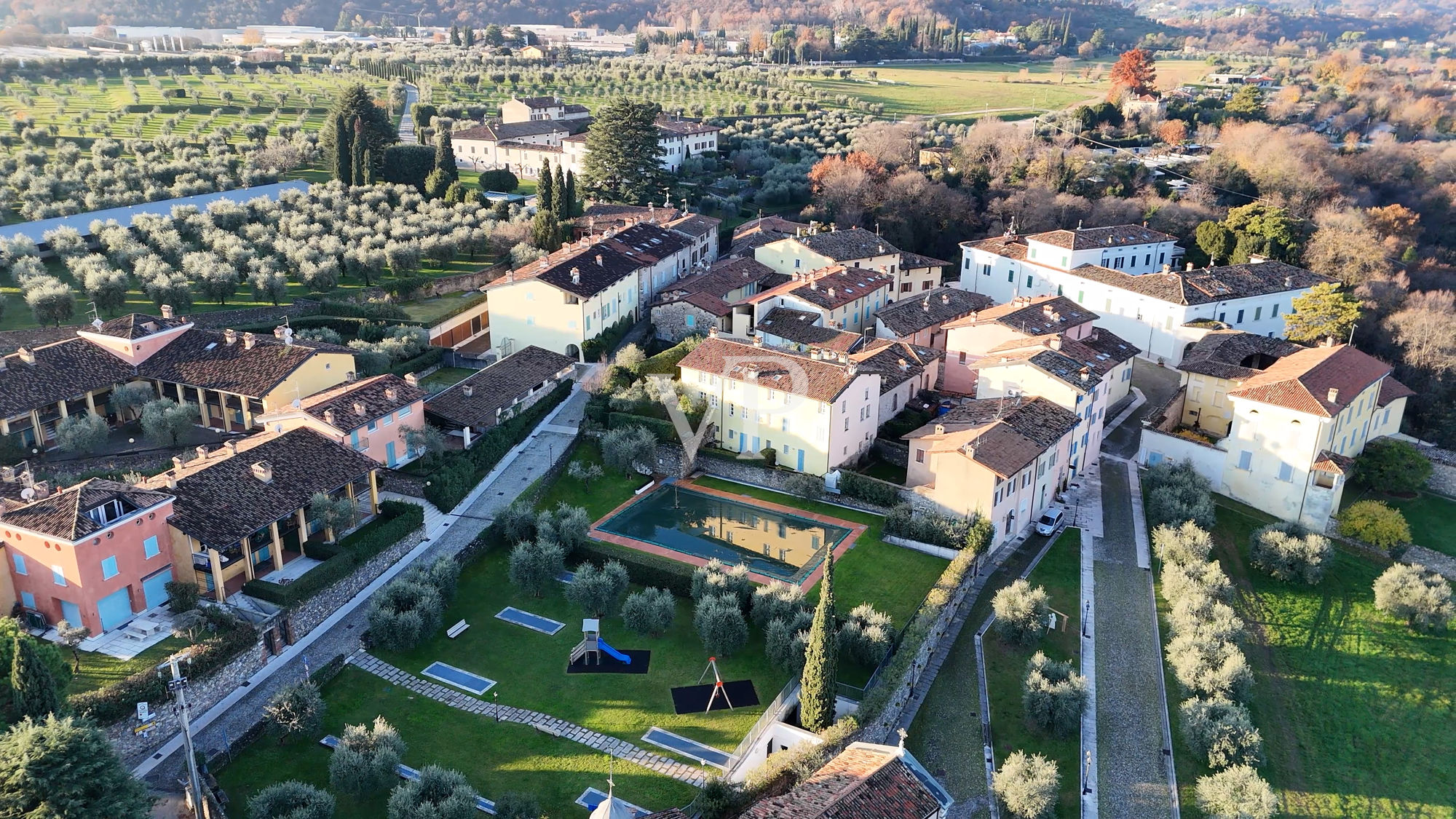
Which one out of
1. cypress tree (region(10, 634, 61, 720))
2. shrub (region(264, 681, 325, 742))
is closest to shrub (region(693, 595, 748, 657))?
shrub (region(264, 681, 325, 742))

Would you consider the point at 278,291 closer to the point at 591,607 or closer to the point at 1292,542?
the point at 591,607

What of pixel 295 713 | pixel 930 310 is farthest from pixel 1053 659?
pixel 930 310

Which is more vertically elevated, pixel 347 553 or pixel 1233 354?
pixel 1233 354

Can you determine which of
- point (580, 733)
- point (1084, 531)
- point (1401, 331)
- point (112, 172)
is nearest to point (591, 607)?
→ point (580, 733)

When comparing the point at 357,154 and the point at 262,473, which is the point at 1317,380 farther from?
the point at 357,154

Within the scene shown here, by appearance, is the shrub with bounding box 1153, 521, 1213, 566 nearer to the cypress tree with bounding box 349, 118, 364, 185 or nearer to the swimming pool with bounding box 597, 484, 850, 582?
the swimming pool with bounding box 597, 484, 850, 582

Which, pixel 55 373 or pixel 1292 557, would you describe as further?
pixel 55 373

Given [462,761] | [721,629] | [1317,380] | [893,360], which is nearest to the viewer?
[462,761]
